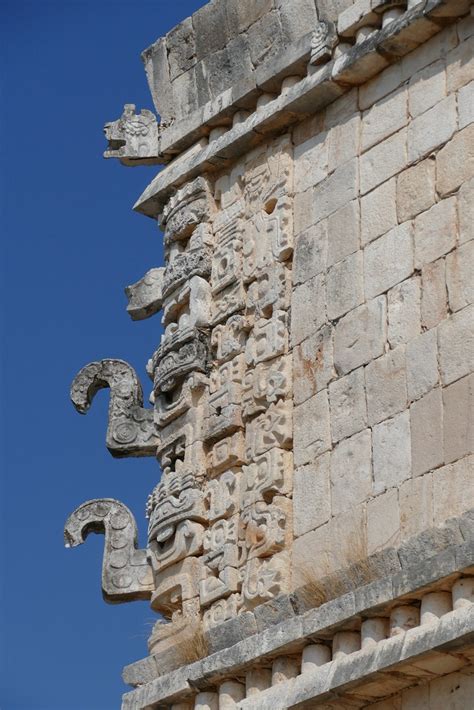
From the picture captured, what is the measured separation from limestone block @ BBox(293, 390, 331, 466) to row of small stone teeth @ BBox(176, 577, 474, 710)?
1.15 m

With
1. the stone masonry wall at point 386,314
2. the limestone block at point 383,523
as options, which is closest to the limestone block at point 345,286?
the stone masonry wall at point 386,314

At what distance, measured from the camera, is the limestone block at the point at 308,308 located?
32.7ft

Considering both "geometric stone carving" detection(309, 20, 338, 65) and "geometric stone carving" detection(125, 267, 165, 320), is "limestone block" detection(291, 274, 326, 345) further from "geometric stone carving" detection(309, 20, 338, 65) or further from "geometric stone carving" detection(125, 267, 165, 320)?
"geometric stone carving" detection(125, 267, 165, 320)

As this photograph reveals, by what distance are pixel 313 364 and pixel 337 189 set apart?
103cm

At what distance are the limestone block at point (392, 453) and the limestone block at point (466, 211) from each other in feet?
3.04

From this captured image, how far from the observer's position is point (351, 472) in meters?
9.30

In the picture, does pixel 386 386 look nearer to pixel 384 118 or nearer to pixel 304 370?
pixel 304 370

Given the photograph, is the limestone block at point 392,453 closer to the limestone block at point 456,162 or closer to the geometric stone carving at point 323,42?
the limestone block at point 456,162

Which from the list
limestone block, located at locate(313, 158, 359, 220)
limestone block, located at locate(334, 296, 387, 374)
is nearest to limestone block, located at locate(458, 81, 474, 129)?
limestone block, located at locate(313, 158, 359, 220)

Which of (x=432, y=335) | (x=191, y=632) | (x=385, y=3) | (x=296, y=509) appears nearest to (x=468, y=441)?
(x=432, y=335)

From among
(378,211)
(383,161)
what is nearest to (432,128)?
(383,161)

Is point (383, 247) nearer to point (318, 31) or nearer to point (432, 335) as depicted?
point (432, 335)

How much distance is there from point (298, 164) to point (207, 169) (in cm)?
91

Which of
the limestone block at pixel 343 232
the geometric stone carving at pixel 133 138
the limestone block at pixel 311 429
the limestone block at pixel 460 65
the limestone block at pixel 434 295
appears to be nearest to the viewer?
the limestone block at pixel 434 295
